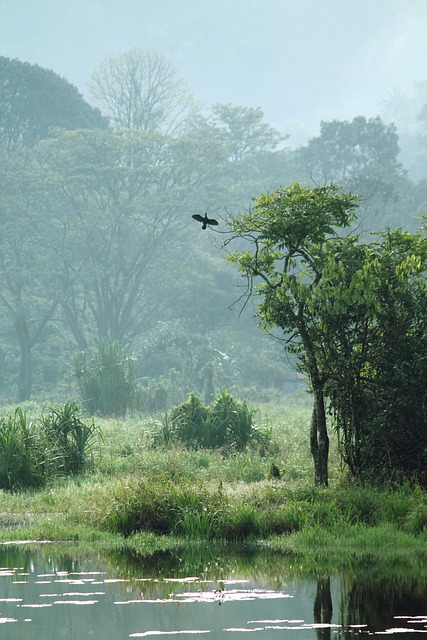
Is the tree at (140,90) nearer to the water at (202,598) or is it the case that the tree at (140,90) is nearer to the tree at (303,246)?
the tree at (303,246)

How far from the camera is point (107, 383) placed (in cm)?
3534

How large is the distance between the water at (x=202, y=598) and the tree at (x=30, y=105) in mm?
49394

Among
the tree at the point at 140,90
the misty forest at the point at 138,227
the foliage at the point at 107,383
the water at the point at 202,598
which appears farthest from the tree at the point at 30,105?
the water at the point at 202,598

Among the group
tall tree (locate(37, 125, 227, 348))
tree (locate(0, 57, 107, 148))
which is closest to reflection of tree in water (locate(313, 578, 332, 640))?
tall tree (locate(37, 125, 227, 348))

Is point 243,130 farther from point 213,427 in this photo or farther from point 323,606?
point 323,606

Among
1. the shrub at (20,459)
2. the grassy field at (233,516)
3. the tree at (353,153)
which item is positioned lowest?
the grassy field at (233,516)

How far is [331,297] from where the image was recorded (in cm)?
1578

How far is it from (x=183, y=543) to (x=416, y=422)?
3.96 meters

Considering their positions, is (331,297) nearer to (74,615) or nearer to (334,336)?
(334,336)

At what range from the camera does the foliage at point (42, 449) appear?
64.2 feet

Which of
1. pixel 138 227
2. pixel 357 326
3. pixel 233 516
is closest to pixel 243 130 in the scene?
pixel 138 227

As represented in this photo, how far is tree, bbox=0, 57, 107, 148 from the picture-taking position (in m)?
60.6

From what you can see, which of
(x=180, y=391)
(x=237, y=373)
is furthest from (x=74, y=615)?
(x=237, y=373)

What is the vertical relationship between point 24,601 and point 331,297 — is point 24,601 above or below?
below
